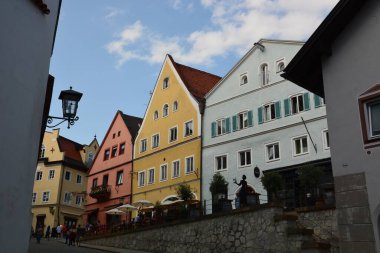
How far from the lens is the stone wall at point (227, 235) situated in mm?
19234

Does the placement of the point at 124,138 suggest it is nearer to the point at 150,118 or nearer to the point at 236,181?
the point at 150,118

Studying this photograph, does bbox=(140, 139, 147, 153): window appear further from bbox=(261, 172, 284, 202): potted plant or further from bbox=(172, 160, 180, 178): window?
bbox=(261, 172, 284, 202): potted plant

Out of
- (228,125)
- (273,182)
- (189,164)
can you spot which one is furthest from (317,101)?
(189,164)

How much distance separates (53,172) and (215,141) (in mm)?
34174

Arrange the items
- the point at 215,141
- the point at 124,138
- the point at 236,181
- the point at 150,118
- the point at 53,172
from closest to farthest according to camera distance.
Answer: the point at 236,181 → the point at 215,141 → the point at 150,118 → the point at 124,138 → the point at 53,172

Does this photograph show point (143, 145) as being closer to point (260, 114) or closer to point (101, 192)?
point (101, 192)

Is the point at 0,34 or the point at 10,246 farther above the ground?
the point at 0,34

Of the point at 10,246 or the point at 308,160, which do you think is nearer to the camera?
the point at 10,246

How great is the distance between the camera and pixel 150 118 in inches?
1710

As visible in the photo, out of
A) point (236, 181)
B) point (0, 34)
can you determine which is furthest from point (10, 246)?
point (236, 181)

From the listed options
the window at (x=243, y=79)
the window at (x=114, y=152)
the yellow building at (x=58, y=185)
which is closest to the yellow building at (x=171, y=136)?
the window at (x=243, y=79)

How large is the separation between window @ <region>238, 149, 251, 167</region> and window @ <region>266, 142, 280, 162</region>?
1.59 meters

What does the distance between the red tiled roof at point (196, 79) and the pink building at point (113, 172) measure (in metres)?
8.28

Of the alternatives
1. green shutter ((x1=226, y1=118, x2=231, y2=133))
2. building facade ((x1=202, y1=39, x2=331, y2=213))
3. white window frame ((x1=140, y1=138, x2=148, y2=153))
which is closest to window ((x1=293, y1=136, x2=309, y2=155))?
building facade ((x1=202, y1=39, x2=331, y2=213))
